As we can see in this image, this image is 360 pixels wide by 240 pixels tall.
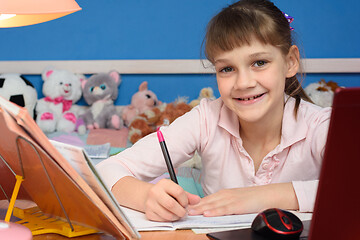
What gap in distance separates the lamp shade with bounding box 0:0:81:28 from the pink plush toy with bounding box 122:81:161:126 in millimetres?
1568

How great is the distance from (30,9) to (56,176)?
32 cm

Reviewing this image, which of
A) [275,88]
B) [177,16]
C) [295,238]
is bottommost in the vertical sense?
[295,238]

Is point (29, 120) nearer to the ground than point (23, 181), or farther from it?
farther from it

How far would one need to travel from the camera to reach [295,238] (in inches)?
Result: 23.3

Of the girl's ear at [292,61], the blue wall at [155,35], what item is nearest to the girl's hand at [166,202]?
the girl's ear at [292,61]

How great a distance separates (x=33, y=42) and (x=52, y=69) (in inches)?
8.5

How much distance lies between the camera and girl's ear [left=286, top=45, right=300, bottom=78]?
3.67 feet

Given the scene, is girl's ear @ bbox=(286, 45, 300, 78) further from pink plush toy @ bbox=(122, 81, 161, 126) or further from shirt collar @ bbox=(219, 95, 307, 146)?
pink plush toy @ bbox=(122, 81, 161, 126)

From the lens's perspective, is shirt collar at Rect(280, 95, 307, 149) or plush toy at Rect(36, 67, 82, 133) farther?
plush toy at Rect(36, 67, 82, 133)

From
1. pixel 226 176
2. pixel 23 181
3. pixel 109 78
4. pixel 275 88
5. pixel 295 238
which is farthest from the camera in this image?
pixel 109 78

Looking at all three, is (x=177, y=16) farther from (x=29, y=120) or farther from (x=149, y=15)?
(x=29, y=120)

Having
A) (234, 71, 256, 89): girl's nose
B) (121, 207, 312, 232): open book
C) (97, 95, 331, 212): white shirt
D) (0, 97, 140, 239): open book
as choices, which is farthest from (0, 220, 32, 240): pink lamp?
(234, 71, 256, 89): girl's nose

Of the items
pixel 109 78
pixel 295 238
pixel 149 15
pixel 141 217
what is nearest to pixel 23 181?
pixel 141 217

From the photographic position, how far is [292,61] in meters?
1.13
